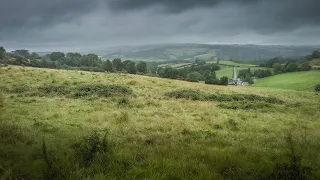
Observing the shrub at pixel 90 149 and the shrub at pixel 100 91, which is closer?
the shrub at pixel 90 149

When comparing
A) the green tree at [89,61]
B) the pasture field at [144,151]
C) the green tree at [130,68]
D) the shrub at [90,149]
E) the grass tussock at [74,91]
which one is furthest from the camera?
the green tree at [89,61]

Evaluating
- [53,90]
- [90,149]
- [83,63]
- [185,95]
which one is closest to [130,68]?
[83,63]

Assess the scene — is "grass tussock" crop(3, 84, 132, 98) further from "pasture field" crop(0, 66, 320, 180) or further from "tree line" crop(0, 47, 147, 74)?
"tree line" crop(0, 47, 147, 74)

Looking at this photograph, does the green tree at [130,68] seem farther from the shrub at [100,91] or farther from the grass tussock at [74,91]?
the grass tussock at [74,91]

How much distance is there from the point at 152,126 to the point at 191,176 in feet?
21.7

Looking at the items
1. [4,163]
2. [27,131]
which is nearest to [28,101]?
[27,131]

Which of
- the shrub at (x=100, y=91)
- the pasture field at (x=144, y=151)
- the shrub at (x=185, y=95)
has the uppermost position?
the pasture field at (x=144, y=151)

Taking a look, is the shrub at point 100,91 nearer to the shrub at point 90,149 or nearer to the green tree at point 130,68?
the shrub at point 90,149

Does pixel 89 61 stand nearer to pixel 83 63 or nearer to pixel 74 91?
pixel 83 63

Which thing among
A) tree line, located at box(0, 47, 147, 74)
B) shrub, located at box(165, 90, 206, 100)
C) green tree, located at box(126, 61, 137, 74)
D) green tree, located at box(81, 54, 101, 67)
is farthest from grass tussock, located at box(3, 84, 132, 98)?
green tree, located at box(81, 54, 101, 67)

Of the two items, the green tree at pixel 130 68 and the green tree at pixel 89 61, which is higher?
the green tree at pixel 89 61

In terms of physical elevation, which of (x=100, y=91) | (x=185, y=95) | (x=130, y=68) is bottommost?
(x=185, y=95)

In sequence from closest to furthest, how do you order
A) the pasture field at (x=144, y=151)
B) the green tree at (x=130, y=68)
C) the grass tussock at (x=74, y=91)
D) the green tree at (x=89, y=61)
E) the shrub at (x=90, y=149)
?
the pasture field at (x=144, y=151)
the shrub at (x=90, y=149)
the grass tussock at (x=74, y=91)
the green tree at (x=130, y=68)
the green tree at (x=89, y=61)

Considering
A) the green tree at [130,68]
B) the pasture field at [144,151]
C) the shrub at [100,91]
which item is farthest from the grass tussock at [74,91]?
the green tree at [130,68]
